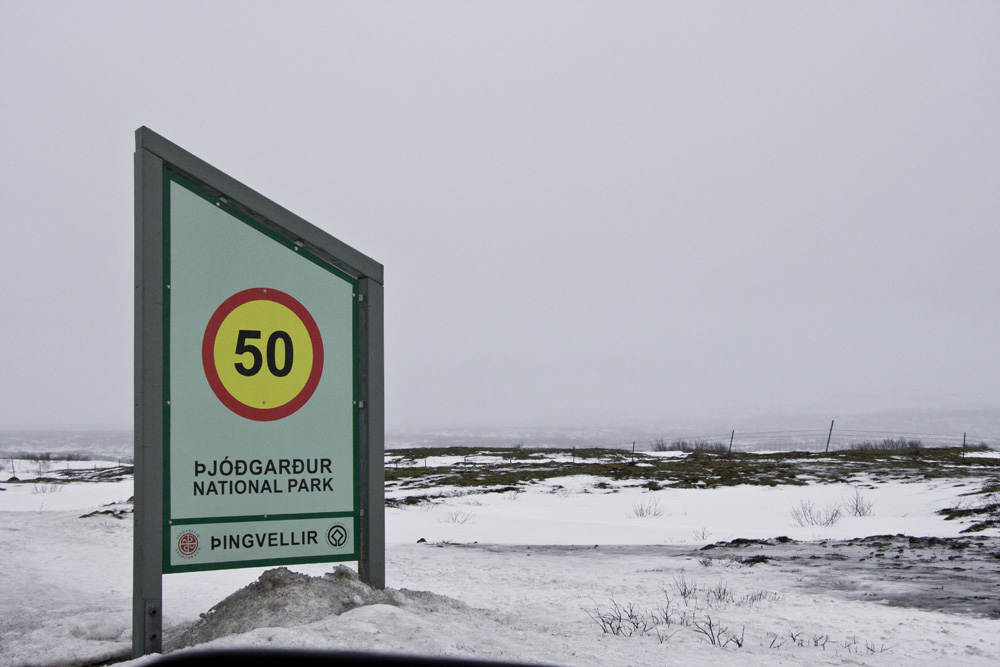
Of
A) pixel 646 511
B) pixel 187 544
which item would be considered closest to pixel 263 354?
pixel 187 544

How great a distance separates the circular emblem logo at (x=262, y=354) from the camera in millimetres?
4559

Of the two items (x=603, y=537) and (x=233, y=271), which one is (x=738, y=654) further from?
(x=603, y=537)

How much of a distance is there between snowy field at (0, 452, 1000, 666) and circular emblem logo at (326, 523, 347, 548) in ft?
0.90

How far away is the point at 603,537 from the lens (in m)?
12.0

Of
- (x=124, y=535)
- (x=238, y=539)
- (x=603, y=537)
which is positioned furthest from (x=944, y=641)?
(x=124, y=535)

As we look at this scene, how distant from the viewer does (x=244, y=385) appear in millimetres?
4617

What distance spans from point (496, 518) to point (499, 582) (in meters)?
7.54

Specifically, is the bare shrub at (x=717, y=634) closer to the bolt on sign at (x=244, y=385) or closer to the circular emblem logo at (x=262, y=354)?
the bolt on sign at (x=244, y=385)

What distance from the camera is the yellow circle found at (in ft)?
15.0

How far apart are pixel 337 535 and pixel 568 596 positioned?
246 cm

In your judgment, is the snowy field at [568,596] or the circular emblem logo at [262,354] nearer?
the snowy field at [568,596]

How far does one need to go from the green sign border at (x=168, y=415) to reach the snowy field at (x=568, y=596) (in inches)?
12.1

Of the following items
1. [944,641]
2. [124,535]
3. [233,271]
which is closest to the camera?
[233,271]

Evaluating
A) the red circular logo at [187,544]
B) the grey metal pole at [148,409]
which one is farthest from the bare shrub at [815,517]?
the grey metal pole at [148,409]
